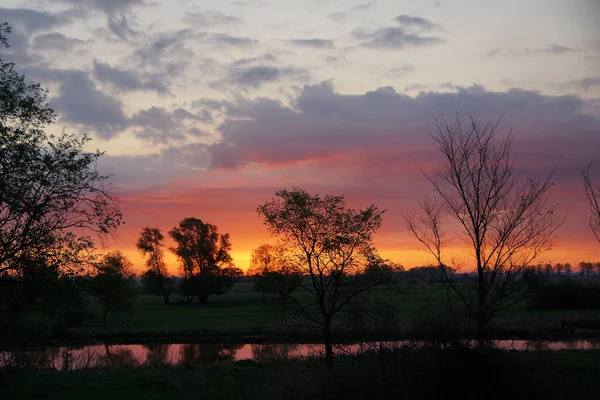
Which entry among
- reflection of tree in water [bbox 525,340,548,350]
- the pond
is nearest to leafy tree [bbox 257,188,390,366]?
the pond

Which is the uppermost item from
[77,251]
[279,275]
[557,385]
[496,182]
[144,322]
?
[496,182]

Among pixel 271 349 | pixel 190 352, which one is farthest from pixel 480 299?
pixel 190 352

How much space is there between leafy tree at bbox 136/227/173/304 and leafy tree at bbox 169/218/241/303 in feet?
12.5

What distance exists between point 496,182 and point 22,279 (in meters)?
16.2

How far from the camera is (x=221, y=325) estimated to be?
2131 inches

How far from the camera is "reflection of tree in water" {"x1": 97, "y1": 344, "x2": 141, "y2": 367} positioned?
1331 inches

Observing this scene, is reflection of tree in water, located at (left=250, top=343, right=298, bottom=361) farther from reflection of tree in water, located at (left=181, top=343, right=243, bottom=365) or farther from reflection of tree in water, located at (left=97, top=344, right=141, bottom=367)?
reflection of tree in water, located at (left=97, top=344, right=141, bottom=367)

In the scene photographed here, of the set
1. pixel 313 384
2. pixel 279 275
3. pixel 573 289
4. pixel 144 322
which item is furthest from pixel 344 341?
pixel 573 289

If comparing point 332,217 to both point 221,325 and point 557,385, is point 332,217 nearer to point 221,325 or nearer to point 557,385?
point 557,385

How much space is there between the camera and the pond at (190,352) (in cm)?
3409

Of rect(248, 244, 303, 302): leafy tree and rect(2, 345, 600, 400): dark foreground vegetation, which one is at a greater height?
rect(248, 244, 303, 302): leafy tree

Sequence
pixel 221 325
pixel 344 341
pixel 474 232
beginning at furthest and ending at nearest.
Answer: pixel 221 325
pixel 344 341
pixel 474 232

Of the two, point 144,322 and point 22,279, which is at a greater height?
point 22,279

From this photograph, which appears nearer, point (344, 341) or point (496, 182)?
point (496, 182)
